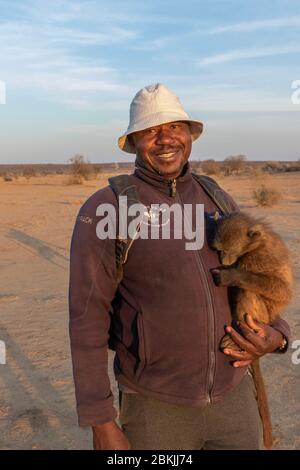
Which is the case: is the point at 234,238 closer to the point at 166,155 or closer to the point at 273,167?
the point at 166,155

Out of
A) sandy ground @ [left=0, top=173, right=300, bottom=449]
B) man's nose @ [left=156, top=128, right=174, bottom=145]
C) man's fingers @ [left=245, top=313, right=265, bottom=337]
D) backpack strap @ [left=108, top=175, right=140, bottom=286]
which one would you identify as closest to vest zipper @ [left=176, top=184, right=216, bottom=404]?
man's fingers @ [left=245, top=313, right=265, bottom=337]

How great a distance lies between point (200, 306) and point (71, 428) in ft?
9.57

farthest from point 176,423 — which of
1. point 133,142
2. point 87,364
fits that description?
point 133,142

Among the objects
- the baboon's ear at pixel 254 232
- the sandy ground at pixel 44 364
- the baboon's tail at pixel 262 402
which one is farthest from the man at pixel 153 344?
the sandy ground at pixel 44 364

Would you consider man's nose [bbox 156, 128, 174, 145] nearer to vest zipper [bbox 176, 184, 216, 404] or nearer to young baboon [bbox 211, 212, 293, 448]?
young baboon [bbox 211, 212, 293, 448]

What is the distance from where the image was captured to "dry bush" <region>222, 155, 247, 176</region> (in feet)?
180

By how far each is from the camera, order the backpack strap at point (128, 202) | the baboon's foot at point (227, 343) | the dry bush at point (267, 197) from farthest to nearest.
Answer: the dry bush at point (267, 197) → the baboon's foot at point (227, 343) → the backpack strap at point (128, 202)

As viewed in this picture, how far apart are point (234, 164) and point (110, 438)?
5366 cm

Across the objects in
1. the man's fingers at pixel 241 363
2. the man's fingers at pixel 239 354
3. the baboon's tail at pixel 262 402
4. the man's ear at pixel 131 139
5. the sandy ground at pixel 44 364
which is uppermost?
the man's ear at pixel 131 139

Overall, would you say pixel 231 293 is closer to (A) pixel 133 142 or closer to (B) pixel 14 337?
(A) pixel 133 142

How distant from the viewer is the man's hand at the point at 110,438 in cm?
250

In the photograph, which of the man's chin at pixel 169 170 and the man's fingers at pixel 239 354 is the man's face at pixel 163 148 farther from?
the man's fingers at pixel 239 354

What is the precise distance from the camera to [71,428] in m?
4.89

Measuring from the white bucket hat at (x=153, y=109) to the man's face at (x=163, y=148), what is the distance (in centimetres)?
8
